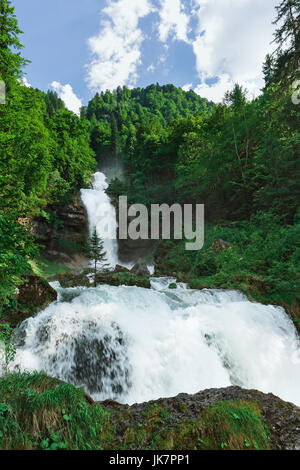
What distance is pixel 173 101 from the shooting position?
90375 mm

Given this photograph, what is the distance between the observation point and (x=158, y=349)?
5.17m

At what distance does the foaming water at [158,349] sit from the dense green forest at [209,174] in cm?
169

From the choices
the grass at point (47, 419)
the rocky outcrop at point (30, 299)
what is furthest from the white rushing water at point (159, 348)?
the grass at point (47, 419)

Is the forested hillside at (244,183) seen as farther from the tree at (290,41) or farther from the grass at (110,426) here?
the grass at (110,426)

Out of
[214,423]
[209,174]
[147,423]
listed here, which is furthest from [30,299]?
[209,174]

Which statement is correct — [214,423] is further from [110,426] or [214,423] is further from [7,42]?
[7,42]

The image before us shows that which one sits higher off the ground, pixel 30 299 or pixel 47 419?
pixel 30 299

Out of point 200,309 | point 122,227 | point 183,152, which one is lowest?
point 200,309

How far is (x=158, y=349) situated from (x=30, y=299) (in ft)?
14.4

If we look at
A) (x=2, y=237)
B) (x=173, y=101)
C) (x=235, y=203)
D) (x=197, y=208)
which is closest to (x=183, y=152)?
(x=197, y=208)

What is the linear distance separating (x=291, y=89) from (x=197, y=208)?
38.5 ft

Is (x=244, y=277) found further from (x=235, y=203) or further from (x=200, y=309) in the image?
(x=235, y=203)

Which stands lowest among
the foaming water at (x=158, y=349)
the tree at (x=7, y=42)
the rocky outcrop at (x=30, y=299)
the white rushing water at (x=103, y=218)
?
the foaming water at (x=158, y=349)

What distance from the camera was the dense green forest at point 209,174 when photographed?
26.2ft
